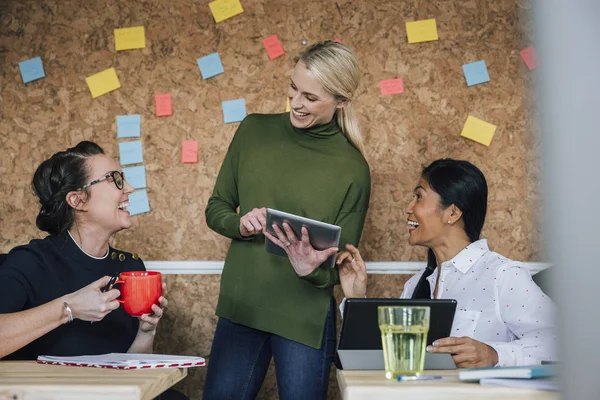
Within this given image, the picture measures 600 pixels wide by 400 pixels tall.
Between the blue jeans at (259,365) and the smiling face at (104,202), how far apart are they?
Answer: 0.42 m

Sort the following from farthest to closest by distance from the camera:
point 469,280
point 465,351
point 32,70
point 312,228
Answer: point 32,70 < point 469,280 < point 312,228 < point 465,351

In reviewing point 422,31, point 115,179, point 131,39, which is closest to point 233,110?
point 131,39

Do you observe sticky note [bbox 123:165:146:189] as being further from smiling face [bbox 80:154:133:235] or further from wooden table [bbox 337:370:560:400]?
wooden table [bbox 337:370:560:400]

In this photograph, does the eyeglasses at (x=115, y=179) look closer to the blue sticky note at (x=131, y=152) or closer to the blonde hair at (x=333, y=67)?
the blonde hair at (x=333, y=67)

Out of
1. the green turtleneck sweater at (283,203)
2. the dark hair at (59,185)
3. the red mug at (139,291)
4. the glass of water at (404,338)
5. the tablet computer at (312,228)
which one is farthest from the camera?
the green turtleneck sweater at (283,203)

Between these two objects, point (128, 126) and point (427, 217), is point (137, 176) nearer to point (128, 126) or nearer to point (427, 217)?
point (128, 126)

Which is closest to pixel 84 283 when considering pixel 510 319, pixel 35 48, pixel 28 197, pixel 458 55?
pixel 510 319

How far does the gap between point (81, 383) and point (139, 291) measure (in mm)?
402

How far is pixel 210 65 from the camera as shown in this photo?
2.76 meters

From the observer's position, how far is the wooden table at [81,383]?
109 cm

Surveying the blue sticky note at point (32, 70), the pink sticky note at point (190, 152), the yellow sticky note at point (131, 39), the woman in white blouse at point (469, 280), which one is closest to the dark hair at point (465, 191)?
the woman in white blouse at point (469, 280)

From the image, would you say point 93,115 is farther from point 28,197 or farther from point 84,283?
point 84,283

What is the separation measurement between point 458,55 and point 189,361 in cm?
184

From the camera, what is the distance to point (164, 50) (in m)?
2.78
